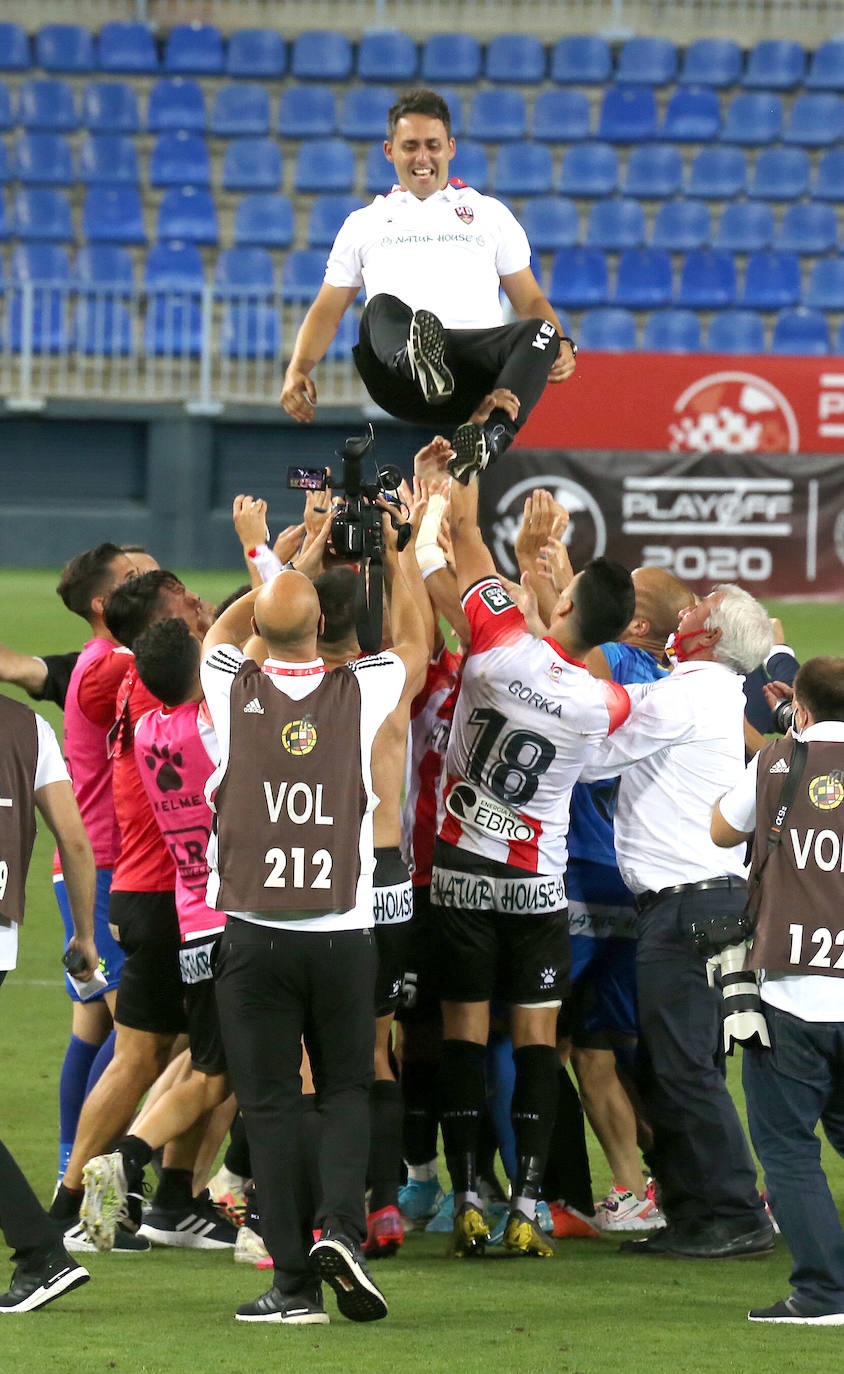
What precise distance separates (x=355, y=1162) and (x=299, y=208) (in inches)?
615

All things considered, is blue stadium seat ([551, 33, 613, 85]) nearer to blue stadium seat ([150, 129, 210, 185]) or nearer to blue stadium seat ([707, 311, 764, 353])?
blue stadium seat ([707, 311, 764, 353])

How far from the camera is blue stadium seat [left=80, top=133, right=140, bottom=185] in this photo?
18469 mm

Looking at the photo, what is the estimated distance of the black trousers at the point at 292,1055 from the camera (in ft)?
14.0

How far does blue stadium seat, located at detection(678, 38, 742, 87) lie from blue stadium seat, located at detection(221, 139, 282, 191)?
4.36 m

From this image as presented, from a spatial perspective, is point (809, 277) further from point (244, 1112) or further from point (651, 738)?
point (244, 1112)

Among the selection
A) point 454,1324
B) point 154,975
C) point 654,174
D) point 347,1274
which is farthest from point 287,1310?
point 654,174

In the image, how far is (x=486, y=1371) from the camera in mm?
3826

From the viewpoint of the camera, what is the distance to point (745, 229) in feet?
61.1

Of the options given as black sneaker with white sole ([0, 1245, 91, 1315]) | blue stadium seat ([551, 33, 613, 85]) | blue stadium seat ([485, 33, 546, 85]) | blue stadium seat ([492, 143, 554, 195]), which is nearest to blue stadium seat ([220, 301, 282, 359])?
blue stadium seat ([492, 143, 554, 195])

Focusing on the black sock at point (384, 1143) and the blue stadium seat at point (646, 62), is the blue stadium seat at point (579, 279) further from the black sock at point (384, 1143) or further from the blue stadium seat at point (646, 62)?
the black sock at point (384, 1143)

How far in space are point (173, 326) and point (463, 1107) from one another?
12199 mm

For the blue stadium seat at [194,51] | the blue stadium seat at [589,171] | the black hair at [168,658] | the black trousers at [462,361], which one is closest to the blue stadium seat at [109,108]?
the blue stadium seat at [194,51]

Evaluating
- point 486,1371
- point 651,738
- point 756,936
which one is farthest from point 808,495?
point 486,1371

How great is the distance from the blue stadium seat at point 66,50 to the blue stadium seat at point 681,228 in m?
6.00
